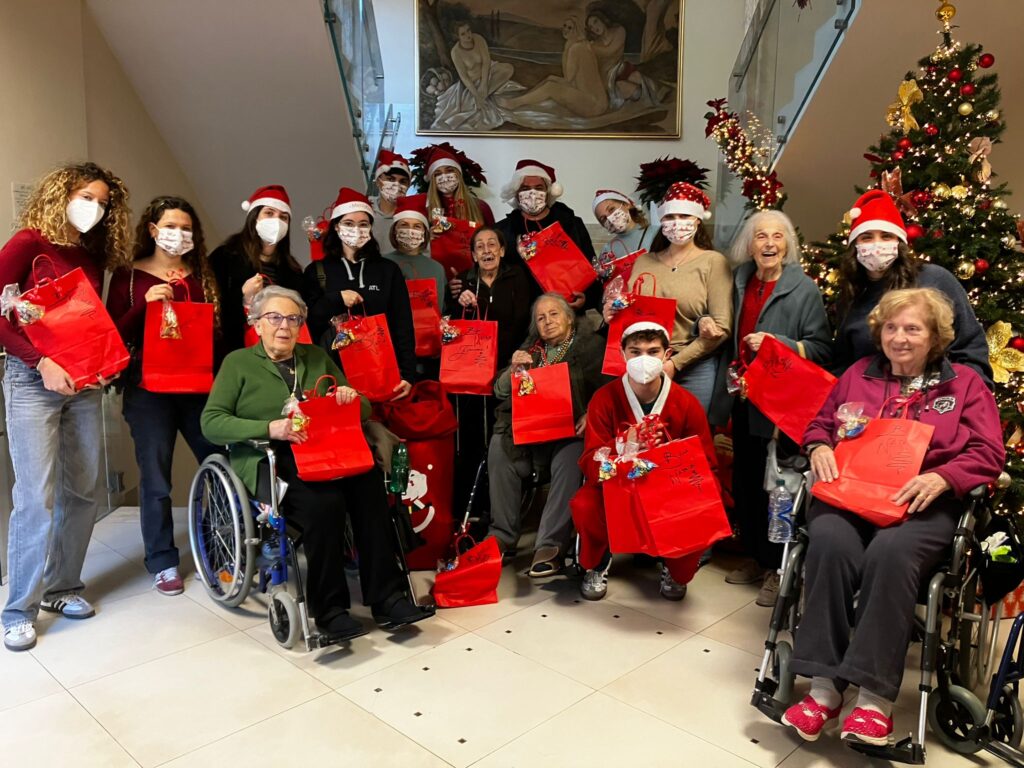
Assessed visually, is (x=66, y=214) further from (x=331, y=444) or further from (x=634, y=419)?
(x=634, y=419)

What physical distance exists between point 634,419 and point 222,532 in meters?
1.67

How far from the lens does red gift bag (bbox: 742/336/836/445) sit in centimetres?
280

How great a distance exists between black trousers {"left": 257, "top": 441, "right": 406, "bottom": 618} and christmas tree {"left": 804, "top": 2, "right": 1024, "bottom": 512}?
2152mm

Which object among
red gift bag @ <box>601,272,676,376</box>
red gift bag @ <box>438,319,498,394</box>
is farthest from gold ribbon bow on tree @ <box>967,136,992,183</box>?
red gift bag @ <box>438,319,498,394</box>

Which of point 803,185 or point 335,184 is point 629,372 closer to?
point 803,185

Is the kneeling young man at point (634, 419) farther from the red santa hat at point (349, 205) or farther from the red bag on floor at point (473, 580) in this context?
the red santa hat at point (349, 205)

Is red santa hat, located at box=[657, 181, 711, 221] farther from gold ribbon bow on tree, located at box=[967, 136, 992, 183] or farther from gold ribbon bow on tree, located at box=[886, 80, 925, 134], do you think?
gold ribbon bow on tree, located at box=[967, 136, 992, 183]

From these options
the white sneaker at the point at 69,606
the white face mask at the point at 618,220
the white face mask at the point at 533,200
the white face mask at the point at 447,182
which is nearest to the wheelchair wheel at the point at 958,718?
the white face mask at the point at 618,220

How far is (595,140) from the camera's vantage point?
23.3 feet

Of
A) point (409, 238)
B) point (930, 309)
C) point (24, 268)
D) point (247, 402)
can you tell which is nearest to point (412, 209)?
point (409, 238)

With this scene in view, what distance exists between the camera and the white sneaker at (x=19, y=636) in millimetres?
2824

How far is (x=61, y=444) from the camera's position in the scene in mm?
3018

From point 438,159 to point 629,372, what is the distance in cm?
209

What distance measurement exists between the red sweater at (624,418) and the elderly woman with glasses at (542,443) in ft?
0.74
